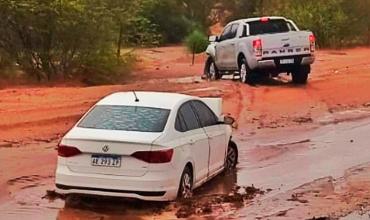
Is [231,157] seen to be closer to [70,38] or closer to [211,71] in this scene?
[211,71]

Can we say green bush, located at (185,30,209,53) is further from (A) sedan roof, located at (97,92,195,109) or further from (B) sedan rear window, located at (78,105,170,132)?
(B) sedan rear window, located at (78,105,170,132)

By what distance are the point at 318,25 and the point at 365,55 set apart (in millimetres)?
4834

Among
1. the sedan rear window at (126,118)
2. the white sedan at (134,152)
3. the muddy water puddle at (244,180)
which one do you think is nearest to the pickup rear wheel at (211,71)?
the muddy water puddle at (244,180)

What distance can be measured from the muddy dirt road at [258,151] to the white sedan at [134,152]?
33cm

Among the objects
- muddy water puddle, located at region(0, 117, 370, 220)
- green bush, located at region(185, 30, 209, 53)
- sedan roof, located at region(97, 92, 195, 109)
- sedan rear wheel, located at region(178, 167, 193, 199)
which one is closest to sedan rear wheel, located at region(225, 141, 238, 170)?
muddy water puddle, located at region(0, 117, 370, 220)

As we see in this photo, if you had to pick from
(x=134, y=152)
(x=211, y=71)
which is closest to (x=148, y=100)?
(x=134, y=152)

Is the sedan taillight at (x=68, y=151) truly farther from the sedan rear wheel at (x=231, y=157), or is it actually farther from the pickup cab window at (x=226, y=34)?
the pickup cab window at (x=226, y=34)

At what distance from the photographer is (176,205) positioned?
11.0m

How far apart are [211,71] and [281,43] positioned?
4972mm

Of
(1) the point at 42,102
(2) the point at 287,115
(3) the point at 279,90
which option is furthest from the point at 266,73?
(1) the point at 42,102

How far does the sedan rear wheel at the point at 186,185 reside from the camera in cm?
1116

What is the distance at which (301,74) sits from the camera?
26.8 metres

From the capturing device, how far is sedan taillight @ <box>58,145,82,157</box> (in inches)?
427

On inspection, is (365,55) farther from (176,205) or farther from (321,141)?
(176,205)
